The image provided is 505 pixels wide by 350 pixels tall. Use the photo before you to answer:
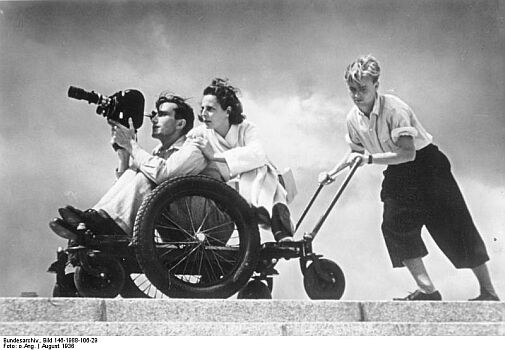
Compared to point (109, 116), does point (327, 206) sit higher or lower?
lower

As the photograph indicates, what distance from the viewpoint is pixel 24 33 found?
601 centimetres

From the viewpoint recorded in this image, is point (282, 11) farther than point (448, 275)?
Yes

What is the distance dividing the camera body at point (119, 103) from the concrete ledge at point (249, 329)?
1991 mm

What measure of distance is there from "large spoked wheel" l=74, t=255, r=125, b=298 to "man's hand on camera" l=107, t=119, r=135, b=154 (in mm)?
914

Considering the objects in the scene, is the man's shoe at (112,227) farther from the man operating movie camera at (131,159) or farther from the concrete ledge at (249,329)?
the concrete ledge at (249,329)

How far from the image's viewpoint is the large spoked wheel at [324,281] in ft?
18.6

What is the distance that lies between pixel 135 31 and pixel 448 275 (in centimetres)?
300

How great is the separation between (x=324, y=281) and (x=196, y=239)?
38.4 inches

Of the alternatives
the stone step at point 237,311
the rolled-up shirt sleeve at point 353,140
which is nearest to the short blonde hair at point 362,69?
the rolled-up shirt sleeve at point 353,140

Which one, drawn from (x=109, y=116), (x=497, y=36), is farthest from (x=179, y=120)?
(x=497, y=36)

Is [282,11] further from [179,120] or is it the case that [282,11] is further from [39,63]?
[39,63]

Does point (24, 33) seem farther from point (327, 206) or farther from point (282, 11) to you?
point (327, 206)

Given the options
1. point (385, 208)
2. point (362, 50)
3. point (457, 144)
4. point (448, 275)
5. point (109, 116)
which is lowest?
point (448, 275)

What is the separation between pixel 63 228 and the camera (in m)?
5.55
